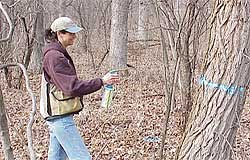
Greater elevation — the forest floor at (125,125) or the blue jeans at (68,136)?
the blue jeans at (68,136)

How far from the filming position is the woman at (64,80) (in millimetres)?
3588

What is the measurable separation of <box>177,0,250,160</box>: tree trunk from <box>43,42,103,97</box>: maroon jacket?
0.87 meters

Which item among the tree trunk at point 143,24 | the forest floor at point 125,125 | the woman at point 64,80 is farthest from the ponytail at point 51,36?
the tree trunk at point 143,24

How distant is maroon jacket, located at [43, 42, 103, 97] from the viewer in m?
3.56

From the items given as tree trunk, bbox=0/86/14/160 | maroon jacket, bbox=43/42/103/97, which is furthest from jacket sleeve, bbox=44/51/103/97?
tree trunk, bbox=0/86/14/160

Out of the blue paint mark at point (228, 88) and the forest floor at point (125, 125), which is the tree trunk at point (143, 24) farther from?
the blue paint mark at point (228, 88)

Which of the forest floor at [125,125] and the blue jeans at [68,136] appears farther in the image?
the forest floor at [125,125]

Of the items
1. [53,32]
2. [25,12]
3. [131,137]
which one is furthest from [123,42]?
[53,32]

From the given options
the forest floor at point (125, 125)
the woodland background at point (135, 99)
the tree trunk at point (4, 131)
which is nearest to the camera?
the tree trunk at point (4, 131)

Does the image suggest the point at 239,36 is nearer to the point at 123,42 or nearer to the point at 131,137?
the point at 131,137

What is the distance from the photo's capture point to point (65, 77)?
3578 mm

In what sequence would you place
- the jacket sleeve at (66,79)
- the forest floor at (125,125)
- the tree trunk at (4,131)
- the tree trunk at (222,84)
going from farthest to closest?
the forest floor at (125,125) < the tree trunk at (4,131) < the jacket sleeve at (66,79) < the tree trunk at (222,84)

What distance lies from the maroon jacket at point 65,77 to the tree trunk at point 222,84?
0.87 m

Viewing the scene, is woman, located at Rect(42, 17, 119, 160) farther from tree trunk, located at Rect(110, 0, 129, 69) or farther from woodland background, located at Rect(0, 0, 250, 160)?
tree trunk, located at Rect(110, 0, 129, 69)
